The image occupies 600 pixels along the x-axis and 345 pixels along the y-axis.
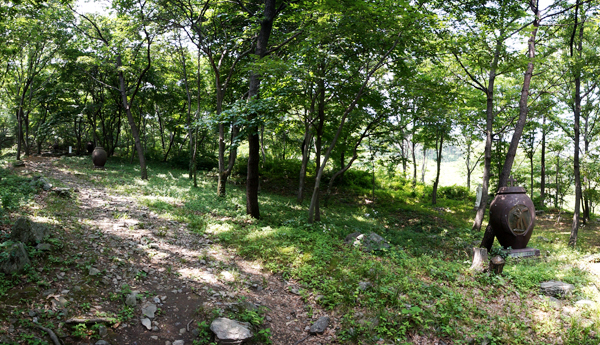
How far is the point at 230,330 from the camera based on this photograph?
3.78 meters

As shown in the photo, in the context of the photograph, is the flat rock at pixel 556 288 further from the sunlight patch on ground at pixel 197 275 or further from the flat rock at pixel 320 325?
the sunlight patch on ground at pixel 197 275

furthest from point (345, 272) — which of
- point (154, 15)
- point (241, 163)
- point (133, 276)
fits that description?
point (241, 163)

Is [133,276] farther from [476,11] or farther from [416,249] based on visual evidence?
[476,11]

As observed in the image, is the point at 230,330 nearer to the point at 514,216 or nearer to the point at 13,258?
the point at 13,258

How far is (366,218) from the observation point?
44.5 ft

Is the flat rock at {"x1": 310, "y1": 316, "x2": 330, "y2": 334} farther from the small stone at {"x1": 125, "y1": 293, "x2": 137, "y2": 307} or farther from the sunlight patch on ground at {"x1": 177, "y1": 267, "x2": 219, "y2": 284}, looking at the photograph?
the small stone at {"x1": 125, "y1": 293, "x2": 137, "y2": 307}

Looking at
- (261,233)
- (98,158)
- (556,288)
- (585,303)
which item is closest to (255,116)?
(261,233)

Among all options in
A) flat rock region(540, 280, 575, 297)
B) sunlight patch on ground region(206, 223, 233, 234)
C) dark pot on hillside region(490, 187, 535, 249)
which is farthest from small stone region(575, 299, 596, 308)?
sunlight patch on ground region(206, 223, 233, 234)

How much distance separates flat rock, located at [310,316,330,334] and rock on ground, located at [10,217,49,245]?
4.23 m

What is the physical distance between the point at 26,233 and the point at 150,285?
1925mm

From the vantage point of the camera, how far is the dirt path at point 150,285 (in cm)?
363

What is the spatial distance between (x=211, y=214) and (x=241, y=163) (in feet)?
39.3

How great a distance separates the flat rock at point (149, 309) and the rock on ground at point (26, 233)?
2.04m

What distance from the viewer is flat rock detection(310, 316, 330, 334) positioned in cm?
424
